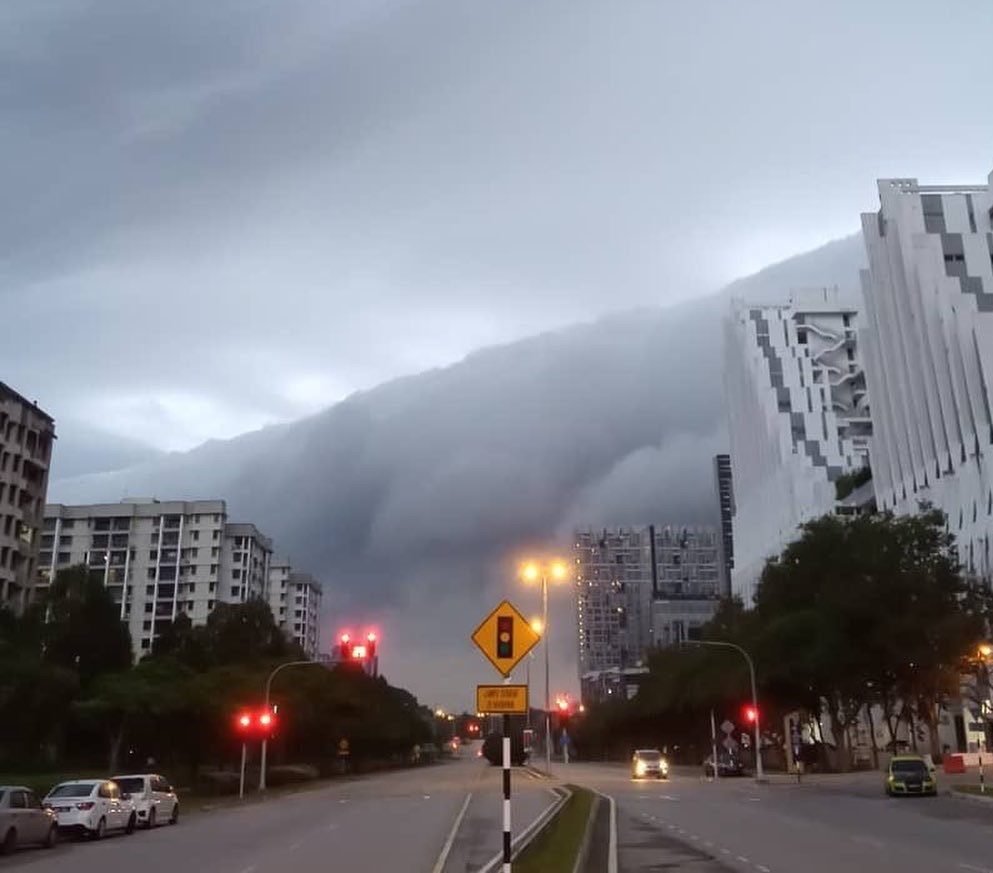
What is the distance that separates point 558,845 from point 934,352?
263ft

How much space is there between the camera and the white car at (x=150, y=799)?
32141 mm

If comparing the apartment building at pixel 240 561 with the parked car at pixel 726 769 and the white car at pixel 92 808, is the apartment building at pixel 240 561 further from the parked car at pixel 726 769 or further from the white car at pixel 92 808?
the white car at pixel 92 808

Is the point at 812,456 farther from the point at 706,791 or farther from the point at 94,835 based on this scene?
the point at 94,835

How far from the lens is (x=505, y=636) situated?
1366 cm

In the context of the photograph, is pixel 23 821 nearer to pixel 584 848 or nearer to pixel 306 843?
pixel 306 843

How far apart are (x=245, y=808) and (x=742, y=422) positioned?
118m

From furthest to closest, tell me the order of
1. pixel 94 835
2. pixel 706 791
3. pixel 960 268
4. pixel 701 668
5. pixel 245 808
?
1. pixel 960 268
2. pixel 701 668
3. pixel 706 791
4. pixel 245 808
5. pixel 94 835

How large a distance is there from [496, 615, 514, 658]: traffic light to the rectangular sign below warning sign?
1.44 ft

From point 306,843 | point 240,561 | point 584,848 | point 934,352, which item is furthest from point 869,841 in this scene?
point 240,561

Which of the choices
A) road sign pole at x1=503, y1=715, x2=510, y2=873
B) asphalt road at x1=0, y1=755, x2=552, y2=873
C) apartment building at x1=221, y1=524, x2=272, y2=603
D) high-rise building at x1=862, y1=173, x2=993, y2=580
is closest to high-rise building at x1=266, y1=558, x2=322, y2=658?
apartment building at x1=221, y1=524, x2=272, y2=603

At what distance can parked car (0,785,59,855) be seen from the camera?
24078 millimetres

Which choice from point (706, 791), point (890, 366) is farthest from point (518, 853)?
point (890, 366)

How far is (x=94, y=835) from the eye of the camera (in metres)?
29.0

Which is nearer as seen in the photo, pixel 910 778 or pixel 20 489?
pixel 910 778
